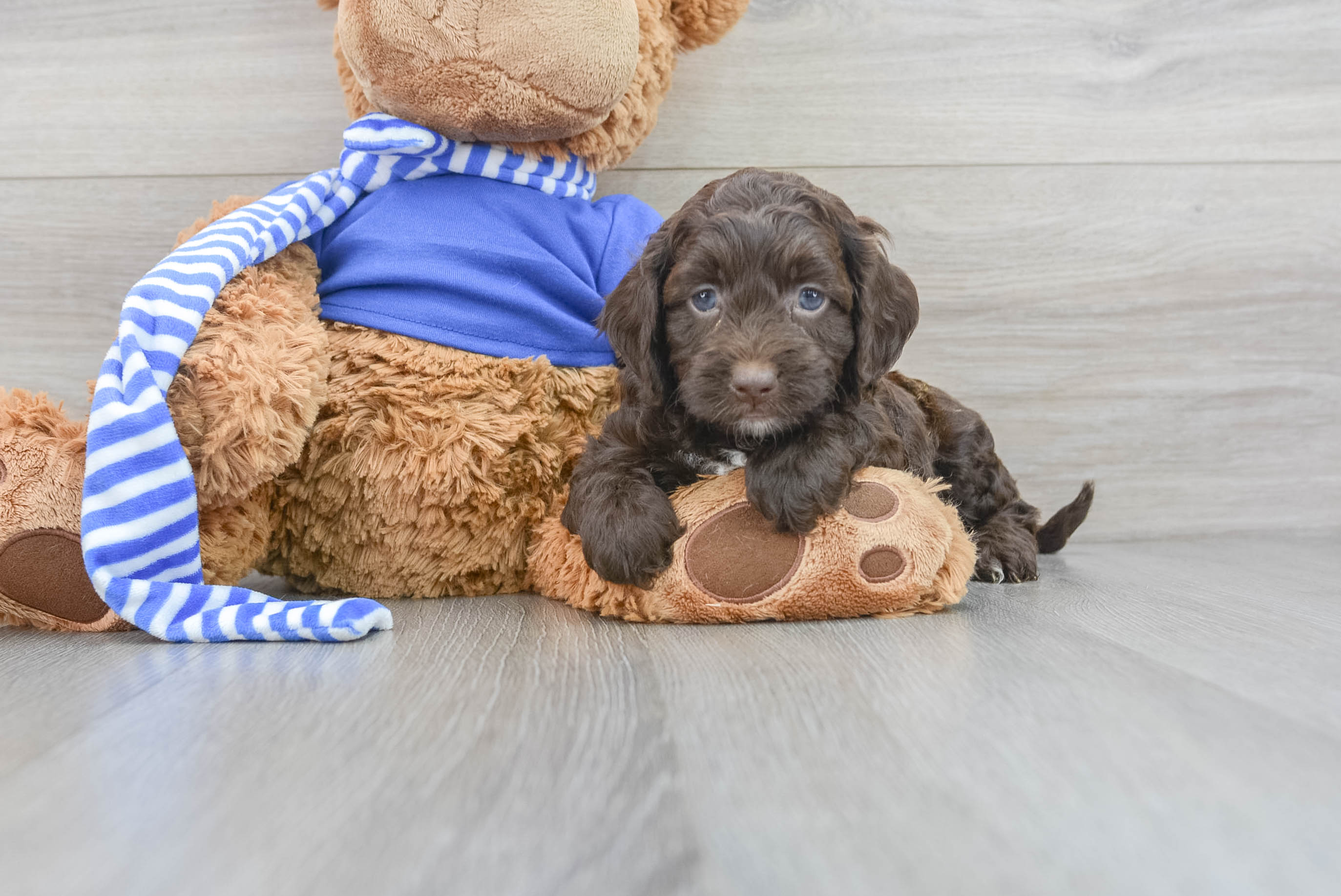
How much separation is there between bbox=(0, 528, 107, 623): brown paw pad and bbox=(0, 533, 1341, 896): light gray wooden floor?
0.07m

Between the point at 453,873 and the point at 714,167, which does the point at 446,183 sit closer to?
the point at 714,167

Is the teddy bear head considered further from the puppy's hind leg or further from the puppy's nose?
the puppy's hind leg

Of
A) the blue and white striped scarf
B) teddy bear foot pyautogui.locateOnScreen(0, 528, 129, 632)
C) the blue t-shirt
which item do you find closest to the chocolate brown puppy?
the blue t-shirt

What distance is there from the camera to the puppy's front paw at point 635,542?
1563 millimetres

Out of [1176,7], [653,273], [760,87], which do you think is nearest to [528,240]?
[653,273]

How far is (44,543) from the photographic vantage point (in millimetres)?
1550

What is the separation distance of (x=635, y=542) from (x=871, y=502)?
1.31 feet

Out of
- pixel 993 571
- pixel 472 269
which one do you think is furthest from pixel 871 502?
pixel 472 269

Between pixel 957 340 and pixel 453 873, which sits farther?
pixel 957 340

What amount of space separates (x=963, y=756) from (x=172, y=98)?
2401 mm

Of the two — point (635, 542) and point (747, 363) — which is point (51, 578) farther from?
point (747, 363)

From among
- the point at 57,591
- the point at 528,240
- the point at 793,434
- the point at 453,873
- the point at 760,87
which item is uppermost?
the point at 760,87

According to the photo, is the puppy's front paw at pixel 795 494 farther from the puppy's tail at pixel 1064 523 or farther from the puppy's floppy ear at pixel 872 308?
the puppy's tail at pixel 1064 523

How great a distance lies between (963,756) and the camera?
3.10 ft
